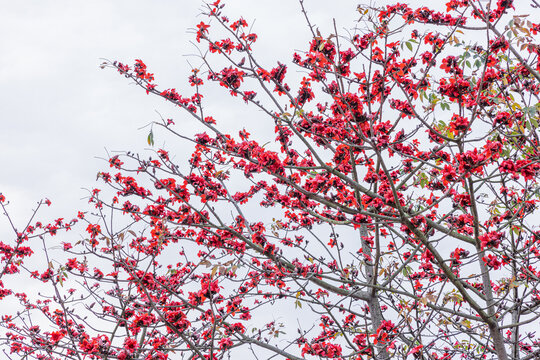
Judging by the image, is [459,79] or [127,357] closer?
[127,357]

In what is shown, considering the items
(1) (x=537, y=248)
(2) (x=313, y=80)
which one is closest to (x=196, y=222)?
(2) (x=313, y=80)

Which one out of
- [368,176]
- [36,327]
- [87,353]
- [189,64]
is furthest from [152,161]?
[36,327]

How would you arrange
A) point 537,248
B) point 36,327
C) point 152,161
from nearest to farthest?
point 152,161 < point 537,248 < point 36,327

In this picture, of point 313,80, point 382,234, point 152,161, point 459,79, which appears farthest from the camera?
point 382,234

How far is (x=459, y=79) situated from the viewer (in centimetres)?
387

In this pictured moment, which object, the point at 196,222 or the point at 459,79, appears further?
the point at 196,222

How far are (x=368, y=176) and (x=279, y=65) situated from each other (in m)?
1.58

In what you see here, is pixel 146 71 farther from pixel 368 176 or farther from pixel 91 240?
pixel 368 176

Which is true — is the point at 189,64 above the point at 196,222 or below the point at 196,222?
above

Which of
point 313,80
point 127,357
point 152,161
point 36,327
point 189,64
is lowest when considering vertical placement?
point 127,357

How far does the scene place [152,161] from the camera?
4.78 m

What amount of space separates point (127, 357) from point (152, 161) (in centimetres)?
222

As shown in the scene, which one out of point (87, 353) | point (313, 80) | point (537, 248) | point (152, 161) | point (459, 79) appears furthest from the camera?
point (537, 248)

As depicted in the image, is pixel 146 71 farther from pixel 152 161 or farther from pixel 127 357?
pixel 127 357
